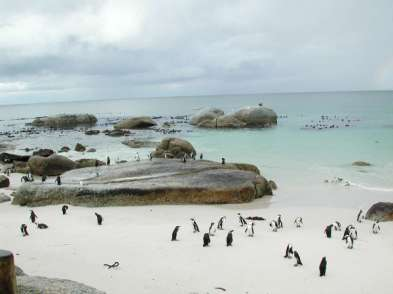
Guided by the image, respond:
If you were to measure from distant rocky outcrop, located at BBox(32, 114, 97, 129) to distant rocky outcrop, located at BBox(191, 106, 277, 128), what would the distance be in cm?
2722

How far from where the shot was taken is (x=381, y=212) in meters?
17.3

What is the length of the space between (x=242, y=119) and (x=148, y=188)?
4733cm

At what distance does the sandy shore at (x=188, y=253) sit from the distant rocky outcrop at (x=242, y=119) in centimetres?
4516

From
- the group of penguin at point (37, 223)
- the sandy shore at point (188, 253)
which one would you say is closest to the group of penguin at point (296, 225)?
the sandy shore at point (188, 253)

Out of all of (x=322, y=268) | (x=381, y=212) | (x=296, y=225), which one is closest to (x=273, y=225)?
(x=296, y=225)

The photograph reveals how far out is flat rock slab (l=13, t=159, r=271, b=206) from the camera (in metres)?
19.3

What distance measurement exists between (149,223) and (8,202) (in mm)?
7666

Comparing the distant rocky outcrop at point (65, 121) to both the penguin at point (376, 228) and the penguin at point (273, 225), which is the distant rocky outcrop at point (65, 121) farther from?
the penguin at point (376, 228)

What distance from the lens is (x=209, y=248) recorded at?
13.2 m

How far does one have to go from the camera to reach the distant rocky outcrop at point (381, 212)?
1717cm

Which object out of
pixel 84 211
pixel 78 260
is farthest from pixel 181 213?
pixel 78 260

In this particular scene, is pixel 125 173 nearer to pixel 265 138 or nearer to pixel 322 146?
pixel 322 146

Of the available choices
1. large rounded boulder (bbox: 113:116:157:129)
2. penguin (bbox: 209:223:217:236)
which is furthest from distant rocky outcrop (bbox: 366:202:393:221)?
large rounded boulder (bbox: 113:116:157:129)

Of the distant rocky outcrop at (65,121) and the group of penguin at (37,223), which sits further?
the distant rocky outcrop at (65,121)
